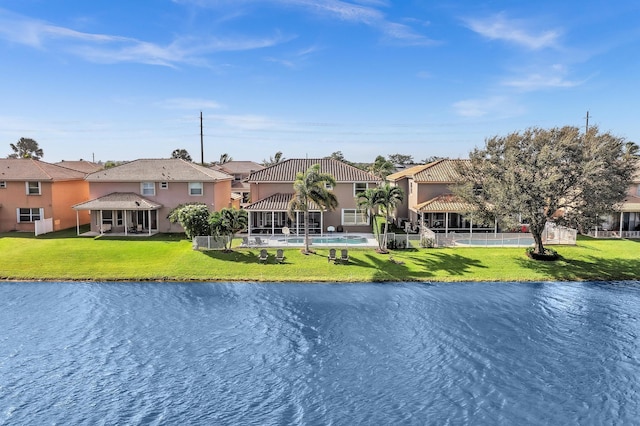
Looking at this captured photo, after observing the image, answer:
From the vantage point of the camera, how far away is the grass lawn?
30.5 m

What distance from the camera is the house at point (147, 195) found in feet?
144

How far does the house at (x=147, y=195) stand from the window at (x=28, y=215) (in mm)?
5849

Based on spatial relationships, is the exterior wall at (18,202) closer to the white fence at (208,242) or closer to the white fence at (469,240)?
the white fence at (208,242)

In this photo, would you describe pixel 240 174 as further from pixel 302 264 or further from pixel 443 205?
pixel 302 264

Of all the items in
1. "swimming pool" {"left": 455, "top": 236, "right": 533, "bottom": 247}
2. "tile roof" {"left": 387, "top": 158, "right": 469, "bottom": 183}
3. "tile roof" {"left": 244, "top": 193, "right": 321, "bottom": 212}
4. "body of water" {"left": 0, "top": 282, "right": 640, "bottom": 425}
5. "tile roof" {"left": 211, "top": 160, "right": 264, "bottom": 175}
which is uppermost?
"tile roof" {"left": 211, "top": 160, "right": 264, "bottom": 175}

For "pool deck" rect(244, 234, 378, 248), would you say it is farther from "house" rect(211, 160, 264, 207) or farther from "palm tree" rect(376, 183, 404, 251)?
"house" rect(211, 160, 264, 207)

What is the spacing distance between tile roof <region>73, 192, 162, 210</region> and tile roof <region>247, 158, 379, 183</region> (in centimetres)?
1056

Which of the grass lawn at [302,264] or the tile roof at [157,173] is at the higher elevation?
the tile roof at [157,173]

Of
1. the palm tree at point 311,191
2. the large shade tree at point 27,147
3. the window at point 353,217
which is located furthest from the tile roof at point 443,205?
the large shade tree at point 27,147

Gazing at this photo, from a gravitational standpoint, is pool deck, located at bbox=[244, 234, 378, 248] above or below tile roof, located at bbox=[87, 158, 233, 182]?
below

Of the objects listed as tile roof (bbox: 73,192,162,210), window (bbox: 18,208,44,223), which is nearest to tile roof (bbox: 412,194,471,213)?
tile roof (bbox: 73,192,162,210)

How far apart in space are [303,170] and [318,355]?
89.7 feet

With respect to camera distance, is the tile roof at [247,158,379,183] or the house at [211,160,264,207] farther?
the house at [211,160,264,207]

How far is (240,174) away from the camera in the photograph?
73.8 meters
